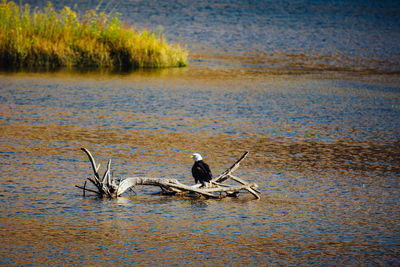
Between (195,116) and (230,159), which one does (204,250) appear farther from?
→ (195,116)

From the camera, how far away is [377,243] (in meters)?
7.28

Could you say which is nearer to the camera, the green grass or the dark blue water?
the green grass

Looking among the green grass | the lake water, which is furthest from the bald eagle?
the green grass

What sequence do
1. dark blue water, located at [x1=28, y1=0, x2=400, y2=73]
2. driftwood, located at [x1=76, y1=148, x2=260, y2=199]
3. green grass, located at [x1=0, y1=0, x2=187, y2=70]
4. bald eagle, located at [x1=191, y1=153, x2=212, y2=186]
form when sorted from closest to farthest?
driftwood, located at [x1=76, y1=148, x2=260, y2=199]
bald eagle, located at [x1=191, y1=153, x2=212, y2=186]
green grass, located at [x1=0, y1=0, x2=187, y2=70]
dark blue water, located at [x1=28, y1=0, x2=400, y2=73]

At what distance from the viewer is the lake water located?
279 inches

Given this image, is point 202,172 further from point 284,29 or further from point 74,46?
point 284,29

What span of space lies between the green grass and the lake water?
4.44ft

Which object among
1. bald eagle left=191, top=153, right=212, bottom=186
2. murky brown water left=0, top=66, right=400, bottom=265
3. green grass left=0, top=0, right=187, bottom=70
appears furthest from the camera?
green grass left=0, top=0, right=187, bottom=70

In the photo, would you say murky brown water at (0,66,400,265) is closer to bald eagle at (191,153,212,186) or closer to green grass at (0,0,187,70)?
bald eagle at (191,153,212,186)

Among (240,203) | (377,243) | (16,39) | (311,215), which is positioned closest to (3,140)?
(240,203)

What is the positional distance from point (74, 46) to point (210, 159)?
13065mm

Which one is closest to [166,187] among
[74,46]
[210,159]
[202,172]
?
[202,172]

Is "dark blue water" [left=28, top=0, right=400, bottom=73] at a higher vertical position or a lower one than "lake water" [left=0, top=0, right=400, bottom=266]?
higher

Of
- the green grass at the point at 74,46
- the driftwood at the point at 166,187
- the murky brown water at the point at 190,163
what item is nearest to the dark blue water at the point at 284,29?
the green grass at the point at 74,46
